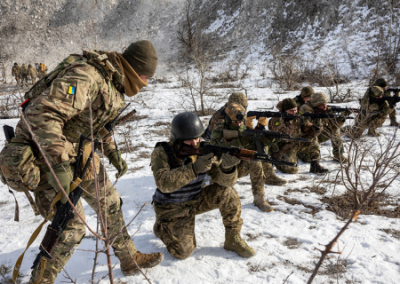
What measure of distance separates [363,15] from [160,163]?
18.6 m

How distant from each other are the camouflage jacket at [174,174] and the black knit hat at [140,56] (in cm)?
74

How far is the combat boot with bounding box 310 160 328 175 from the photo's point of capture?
15.0 ft

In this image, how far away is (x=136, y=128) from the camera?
24.9 feet

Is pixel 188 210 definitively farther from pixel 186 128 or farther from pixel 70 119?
pixel 70 119

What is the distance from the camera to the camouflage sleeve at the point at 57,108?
1.51 m

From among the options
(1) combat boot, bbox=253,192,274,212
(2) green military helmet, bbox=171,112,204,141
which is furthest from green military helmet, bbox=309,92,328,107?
(2) green military helmet, bbox=171,112,204,141

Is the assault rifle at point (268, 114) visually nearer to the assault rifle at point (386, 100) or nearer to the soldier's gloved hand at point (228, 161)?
the soldier's gloved hand at point (228, 161)

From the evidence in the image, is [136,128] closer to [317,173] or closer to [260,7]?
[317,173]

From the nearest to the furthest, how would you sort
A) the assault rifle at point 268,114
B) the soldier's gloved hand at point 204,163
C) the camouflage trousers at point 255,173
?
the soldier's gloved hand at point 204,163
the camouflage trousers at point 255,173
the assault rifle at point 268,114

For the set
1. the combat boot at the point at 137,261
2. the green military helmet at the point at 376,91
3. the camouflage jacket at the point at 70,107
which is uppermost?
the camouflage jacket at the point at 70,107

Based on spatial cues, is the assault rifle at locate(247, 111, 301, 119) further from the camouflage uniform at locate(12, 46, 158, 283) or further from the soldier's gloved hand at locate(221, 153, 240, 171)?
the camouflage uniform at locate(12, 46, 158, 283)

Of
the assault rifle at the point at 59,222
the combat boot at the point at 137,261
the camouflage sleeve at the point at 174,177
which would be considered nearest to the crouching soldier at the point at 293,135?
the camouflage sleeve at the point at 174,177

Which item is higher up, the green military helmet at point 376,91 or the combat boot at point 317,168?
the green military helmet at point 376,91

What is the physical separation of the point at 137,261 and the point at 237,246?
92 centimetres
